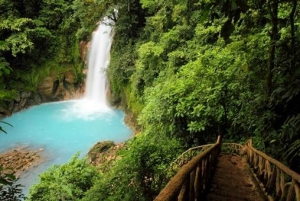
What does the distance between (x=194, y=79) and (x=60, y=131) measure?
31.6 ft

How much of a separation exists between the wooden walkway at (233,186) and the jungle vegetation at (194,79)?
2.34 ft

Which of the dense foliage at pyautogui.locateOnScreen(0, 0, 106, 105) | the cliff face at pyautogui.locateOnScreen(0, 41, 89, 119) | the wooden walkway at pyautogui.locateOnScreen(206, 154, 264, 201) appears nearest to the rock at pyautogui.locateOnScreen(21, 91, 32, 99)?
the cliff face at pyautogui.locateOnScreen(0, 41, 89, 119)

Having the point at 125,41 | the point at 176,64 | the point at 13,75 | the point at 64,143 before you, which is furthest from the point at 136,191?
the point at 13,75

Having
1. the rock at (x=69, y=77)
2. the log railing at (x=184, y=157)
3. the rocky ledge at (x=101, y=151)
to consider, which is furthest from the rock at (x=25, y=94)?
the log railing at (x=184, y=157)

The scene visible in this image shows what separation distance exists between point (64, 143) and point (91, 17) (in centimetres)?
700

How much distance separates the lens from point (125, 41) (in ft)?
54.0

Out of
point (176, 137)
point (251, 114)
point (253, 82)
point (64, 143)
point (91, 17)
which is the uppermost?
point (91, 17)

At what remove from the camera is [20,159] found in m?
12.8

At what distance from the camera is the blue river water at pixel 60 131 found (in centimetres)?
1338

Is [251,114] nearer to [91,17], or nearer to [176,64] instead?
[176,64]

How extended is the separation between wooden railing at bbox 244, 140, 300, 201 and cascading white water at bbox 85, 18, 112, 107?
594 inches

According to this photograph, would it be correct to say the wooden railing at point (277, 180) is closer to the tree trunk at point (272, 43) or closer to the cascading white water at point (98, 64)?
the tree trunk at point (272, 43)

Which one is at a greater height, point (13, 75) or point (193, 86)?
point (13, 75)

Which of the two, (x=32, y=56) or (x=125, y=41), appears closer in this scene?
(x=125, y=41)
